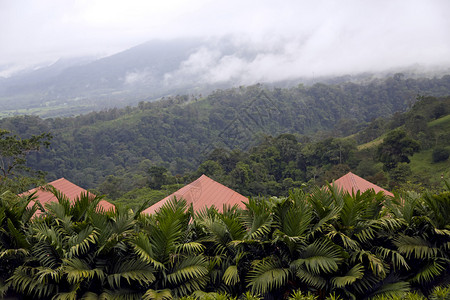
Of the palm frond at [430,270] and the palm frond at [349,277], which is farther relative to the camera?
the palm frond at [430,270]

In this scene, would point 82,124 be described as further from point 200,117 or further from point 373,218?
point 373,218

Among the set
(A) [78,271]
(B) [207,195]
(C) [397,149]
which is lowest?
(C) [397,149]

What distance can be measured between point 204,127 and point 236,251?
6329 centimetres

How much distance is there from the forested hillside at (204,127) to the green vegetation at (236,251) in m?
27.2

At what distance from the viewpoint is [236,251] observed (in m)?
4.10

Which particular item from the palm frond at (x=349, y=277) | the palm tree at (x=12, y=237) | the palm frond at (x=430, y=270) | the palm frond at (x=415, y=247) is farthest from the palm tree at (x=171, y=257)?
the palm frond at (x=430, y=270)

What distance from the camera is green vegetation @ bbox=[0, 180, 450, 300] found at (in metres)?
3.66

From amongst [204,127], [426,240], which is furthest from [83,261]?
[204,127]

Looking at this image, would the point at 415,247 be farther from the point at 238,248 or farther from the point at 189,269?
the point at 189,269

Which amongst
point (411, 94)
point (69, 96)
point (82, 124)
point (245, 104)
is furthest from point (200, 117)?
point (69, 96)

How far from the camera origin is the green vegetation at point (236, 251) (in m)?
3.66

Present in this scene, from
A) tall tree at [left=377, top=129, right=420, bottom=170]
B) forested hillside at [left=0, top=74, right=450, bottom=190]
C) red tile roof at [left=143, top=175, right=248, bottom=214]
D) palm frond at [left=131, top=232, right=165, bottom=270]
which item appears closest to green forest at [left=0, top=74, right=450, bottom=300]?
palm frond at [left=131, top=232, right=165, bottom=270]

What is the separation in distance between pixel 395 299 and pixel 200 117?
2634 inches

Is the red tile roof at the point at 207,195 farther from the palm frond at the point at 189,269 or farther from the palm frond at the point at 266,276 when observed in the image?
the palm frond at the point at 266,276
